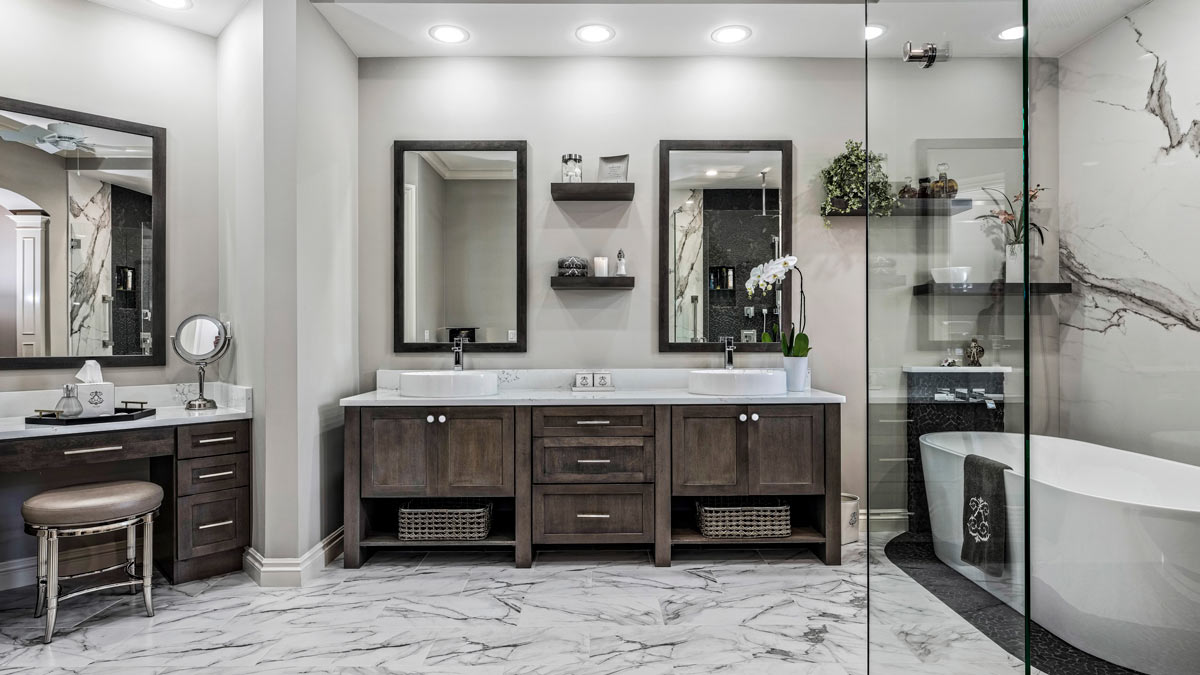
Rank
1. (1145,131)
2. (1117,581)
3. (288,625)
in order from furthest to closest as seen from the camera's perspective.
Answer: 1. (288,625)
2. (1145,131)
3. (1117,581)

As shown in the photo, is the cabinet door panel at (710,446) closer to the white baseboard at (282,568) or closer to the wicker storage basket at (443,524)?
the wicker storage basket at (443,524)

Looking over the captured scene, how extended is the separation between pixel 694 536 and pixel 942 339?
2.17 meters

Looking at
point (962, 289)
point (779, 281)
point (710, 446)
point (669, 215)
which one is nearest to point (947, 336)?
point (962, 289)

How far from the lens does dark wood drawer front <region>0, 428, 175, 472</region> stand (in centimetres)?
223

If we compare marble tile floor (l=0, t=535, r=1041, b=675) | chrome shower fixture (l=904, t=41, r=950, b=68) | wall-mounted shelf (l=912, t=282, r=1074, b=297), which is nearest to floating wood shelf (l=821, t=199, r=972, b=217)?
wall-mounted shelf (l=912, t=282, r=1074, b=297)

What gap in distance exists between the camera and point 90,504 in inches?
86.9

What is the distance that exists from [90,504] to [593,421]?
6.62 ft

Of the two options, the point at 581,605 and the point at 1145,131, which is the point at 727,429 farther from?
the point at 1145,131

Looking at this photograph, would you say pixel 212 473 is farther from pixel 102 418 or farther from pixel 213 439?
pixel 102 418

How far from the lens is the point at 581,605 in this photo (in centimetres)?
242

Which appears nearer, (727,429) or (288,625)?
(288,625)

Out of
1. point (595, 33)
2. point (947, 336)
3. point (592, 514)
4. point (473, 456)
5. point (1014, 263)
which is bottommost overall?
point (592, 514)

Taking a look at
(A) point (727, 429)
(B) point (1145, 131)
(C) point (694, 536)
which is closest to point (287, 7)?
(A) point (727, 429)

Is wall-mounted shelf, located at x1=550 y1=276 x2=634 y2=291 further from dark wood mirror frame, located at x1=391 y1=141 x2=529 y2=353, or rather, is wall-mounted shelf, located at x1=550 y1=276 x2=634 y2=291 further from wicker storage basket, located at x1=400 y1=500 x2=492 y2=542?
wicker storage basket, located at x1=400 y1=500 x2=492 y2=542
